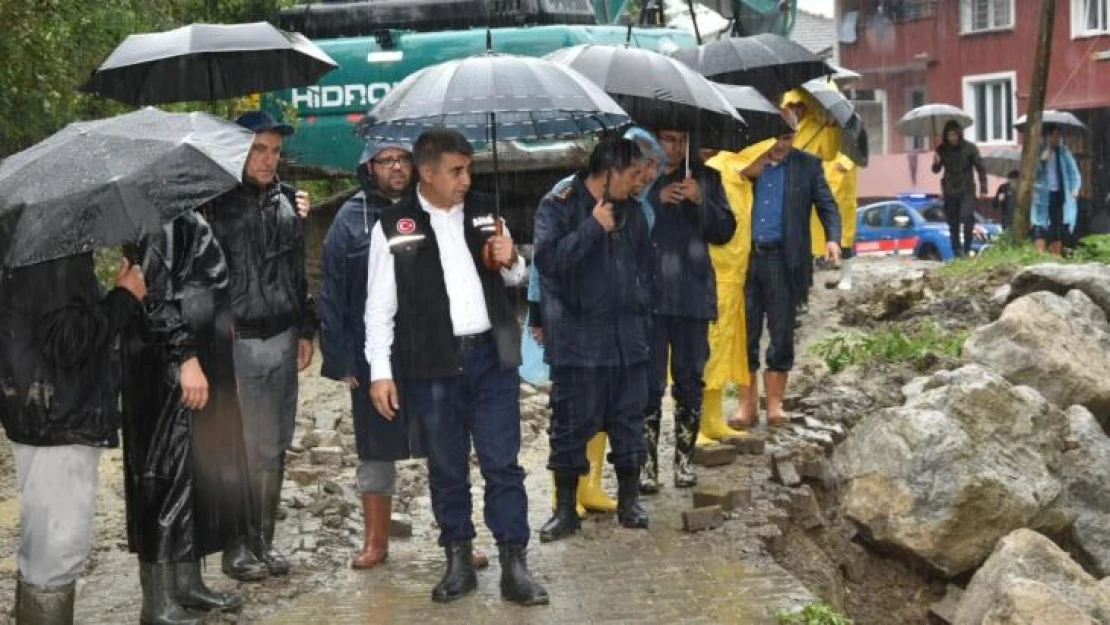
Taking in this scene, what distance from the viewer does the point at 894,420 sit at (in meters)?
8.84

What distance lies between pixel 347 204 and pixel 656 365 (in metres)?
2.08

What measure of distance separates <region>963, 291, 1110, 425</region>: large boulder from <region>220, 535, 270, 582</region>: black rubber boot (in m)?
5.78

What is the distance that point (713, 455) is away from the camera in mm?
9367

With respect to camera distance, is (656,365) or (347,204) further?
(656,365)

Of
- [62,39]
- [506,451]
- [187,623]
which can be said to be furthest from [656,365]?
[62,39]

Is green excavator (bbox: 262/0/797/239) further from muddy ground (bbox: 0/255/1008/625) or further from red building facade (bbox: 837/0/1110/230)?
red building facade (bbox: 837/0/1110/230)

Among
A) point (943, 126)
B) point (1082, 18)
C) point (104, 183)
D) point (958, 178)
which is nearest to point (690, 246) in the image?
point (104, 183)

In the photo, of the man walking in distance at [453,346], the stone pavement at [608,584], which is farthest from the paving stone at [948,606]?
the man walking in distance at [453,346]

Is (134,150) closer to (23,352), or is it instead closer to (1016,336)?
(23,352)

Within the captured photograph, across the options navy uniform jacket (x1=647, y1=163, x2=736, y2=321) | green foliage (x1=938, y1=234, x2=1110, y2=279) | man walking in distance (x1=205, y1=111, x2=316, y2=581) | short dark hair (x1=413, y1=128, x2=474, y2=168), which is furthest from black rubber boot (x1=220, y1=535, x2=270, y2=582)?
green foliage (x1=938, y1=234, x2=1110, y2=279)

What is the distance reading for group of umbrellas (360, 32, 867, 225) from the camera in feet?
21.8

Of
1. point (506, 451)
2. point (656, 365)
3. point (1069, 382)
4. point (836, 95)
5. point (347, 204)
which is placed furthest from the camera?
point (836, 95)

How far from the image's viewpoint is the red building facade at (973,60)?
37594mm

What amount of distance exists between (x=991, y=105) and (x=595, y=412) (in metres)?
36.0
